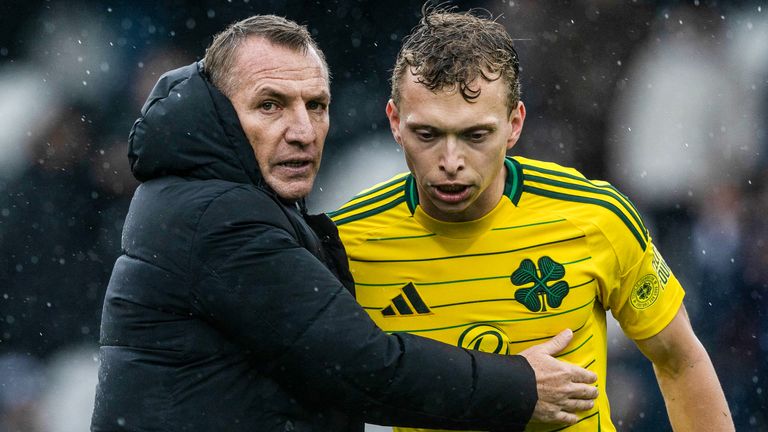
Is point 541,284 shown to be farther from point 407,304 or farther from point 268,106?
→ point 268,106

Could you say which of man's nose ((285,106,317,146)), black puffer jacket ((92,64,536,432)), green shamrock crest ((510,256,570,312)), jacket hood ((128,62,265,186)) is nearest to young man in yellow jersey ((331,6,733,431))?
green shamrock crest ((510,256,570,312))

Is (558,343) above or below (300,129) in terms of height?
below

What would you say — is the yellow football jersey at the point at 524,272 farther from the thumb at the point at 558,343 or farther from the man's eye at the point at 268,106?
the man's eye at the point at 268,106

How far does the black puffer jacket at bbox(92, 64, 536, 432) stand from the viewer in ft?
8.35

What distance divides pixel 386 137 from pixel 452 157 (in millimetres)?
2591

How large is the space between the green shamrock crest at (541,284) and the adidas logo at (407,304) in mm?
273

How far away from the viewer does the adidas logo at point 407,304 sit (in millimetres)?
3115

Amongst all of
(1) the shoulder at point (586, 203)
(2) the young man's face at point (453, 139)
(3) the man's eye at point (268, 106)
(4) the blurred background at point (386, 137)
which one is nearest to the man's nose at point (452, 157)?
(2) the young man's face at point (453, 139)

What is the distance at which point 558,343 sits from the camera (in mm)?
2965

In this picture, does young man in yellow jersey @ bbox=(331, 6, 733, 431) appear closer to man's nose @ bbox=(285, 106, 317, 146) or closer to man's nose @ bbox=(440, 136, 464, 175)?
man's nose @ bbox=(440, 136, 464, 175)

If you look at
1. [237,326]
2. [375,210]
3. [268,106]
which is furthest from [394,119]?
[237,326]

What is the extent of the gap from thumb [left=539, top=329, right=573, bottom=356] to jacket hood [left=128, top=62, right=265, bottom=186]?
898 millimetres

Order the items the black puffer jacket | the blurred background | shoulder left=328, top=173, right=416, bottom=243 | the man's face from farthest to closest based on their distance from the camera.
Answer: the blurred background
shoulder left=328, top=173, right=416, bottom=243
the man's face
the black puffer jacket

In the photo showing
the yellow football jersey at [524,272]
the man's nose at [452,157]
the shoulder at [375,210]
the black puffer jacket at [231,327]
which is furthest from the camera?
the shoulder at [375,210]
